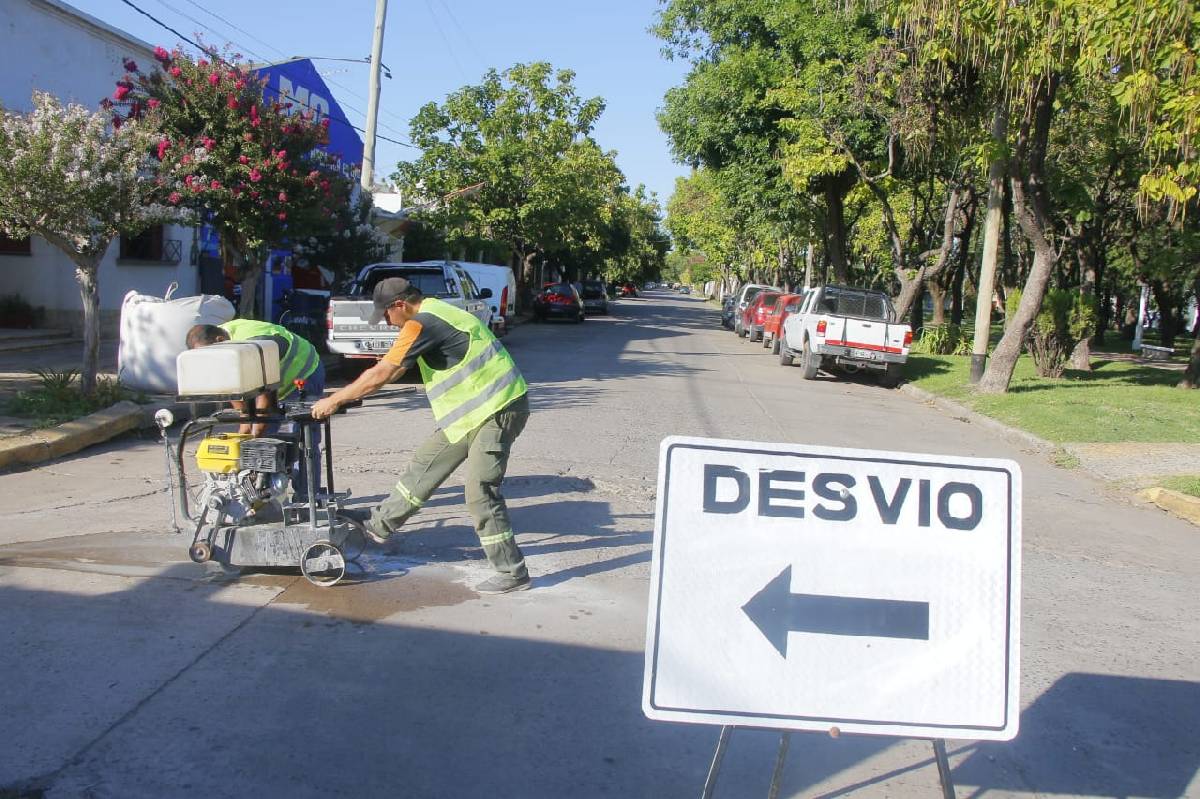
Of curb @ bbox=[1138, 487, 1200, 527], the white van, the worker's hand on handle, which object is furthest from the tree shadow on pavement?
the white van

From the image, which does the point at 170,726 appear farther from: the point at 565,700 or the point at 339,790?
the point at 565,700

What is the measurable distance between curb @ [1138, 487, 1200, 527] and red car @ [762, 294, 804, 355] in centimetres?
1595

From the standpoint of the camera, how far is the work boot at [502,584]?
5656mm

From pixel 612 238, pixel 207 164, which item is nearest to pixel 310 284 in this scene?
pixel 207 164

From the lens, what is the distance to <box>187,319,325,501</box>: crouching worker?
19.4 ft

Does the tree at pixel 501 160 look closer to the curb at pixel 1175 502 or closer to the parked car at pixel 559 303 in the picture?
the parked car at pixel 559 303

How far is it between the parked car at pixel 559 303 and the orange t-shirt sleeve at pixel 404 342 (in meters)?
32.0

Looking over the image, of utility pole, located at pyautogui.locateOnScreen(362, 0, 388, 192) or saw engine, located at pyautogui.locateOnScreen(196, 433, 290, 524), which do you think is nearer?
saw engine, located at pyautogui.locateOnScreen(196, 433, 290, 524)

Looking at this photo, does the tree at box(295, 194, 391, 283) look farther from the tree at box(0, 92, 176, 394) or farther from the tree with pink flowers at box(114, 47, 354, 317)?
the tree at box(0, 92, 176, 394)

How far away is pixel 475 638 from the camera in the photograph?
16.4ft

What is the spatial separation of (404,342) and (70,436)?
549cm

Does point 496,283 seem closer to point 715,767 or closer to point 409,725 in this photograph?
point 409,725

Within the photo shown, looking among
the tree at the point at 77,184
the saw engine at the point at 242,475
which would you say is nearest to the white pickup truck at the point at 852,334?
the tree at the point at 77,184

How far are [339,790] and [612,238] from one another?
184 feet
